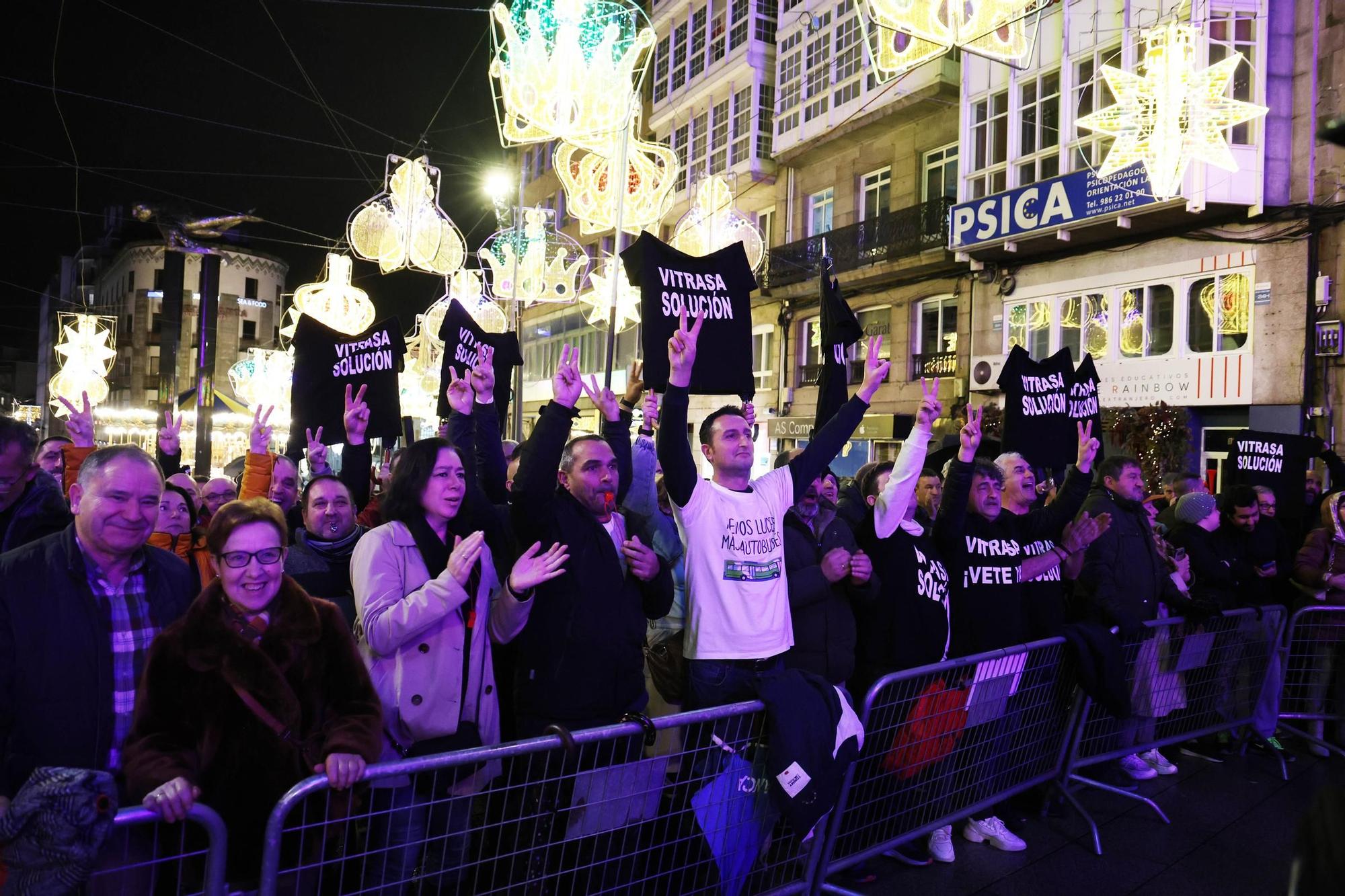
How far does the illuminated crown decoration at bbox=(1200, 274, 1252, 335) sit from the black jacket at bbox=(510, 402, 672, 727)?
1559cm

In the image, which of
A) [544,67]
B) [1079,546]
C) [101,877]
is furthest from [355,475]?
[544,67]

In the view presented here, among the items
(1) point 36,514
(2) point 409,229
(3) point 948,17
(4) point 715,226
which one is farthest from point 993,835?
(4) point 715,226

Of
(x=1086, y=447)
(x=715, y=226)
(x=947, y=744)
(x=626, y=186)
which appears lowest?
(x=947, y=744)

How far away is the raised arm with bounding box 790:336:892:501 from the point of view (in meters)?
4.49

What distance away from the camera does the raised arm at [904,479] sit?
4.65 meters

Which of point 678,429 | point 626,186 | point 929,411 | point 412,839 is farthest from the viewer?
point 626,186

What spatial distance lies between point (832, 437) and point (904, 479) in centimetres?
42

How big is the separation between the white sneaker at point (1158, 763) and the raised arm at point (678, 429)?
4169 millimetres

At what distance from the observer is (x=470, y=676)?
3506 mm

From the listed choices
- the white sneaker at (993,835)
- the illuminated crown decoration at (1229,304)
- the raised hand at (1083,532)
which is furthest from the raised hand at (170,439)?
the illuminated crown decoration at (1229,304)

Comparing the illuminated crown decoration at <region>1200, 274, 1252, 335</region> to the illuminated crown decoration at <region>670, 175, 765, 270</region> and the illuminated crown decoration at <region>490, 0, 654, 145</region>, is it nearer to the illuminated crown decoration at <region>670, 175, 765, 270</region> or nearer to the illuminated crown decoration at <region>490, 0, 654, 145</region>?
the illuminated crown decoration at <region>670, 175, 765, 270</region>

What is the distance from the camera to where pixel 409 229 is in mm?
12922

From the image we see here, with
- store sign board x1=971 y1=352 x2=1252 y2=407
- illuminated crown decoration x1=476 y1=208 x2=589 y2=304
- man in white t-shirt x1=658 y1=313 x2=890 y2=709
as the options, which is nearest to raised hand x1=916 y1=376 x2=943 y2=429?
man in white t-shirt x1=658 y1=313 x2=890 y2=709

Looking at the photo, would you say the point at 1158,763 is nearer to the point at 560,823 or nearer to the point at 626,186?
the point at 560,823
